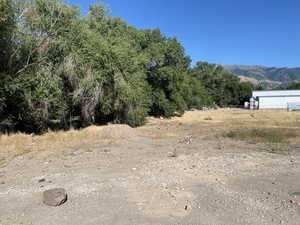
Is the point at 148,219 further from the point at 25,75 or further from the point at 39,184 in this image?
the point at 25,75

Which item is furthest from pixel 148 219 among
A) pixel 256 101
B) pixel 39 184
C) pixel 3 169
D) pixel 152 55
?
pixel 256 101

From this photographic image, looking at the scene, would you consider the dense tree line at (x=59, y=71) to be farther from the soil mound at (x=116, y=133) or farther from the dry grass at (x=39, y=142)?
the soil mound at (x=116, y=133)

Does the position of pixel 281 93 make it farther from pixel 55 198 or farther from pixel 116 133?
pixel 55 198

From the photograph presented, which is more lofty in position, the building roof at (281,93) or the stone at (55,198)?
the building roof at (281,93)

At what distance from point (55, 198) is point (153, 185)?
180 cm

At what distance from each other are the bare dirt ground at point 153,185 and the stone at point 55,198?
0.09 m

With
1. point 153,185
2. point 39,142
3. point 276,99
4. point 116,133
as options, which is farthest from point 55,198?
point 276,99

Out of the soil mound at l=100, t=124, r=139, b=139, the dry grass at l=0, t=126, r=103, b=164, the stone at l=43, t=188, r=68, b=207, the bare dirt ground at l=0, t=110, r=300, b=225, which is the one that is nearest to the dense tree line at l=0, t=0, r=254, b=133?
the dry grass at l=0, t=126, r=103, b=164

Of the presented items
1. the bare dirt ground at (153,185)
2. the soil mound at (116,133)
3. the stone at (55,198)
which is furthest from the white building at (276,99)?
the stone at (55,198)

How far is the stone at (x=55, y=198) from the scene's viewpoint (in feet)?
11.4

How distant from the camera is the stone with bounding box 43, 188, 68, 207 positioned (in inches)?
137

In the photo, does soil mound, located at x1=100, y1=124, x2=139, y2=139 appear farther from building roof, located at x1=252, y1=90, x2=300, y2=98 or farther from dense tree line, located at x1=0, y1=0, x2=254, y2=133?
building roof, located at x1=252, y1=90, x2=300, y2=98

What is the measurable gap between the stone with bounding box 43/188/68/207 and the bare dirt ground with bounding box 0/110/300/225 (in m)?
0.09

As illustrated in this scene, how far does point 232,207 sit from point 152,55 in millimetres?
20884
